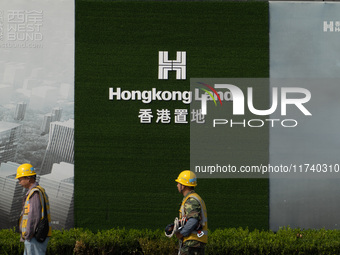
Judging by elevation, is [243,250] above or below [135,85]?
below

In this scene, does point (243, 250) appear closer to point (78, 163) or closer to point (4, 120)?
point (78, 163)

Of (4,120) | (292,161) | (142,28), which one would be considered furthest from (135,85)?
(292,161)

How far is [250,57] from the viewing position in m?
12.7

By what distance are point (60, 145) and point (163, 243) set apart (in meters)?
2.95

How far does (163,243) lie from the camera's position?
1145 centimetres

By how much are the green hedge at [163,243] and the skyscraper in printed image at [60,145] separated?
1.45 meters

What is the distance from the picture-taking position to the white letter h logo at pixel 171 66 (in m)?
12.6

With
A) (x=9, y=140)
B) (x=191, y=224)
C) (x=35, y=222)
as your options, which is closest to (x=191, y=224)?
(x=191, y=224)

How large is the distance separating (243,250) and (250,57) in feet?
12.9

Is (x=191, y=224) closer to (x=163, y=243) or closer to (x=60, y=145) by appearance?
(x=163, y=243)

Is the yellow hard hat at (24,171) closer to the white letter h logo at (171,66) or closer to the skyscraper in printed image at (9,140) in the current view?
the skyscraper in printed image at (9,140)

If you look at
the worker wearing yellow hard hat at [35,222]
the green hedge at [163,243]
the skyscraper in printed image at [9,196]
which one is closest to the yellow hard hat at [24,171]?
the worker wearing yellow hard hat at [35,222]

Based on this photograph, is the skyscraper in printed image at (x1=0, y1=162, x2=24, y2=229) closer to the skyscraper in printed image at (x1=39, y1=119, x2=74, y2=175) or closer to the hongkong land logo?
the skyscraper in printed image at (x1=39, y1=119, x2=74, y2=175)

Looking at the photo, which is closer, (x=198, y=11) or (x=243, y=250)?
(x=243, y=250)
